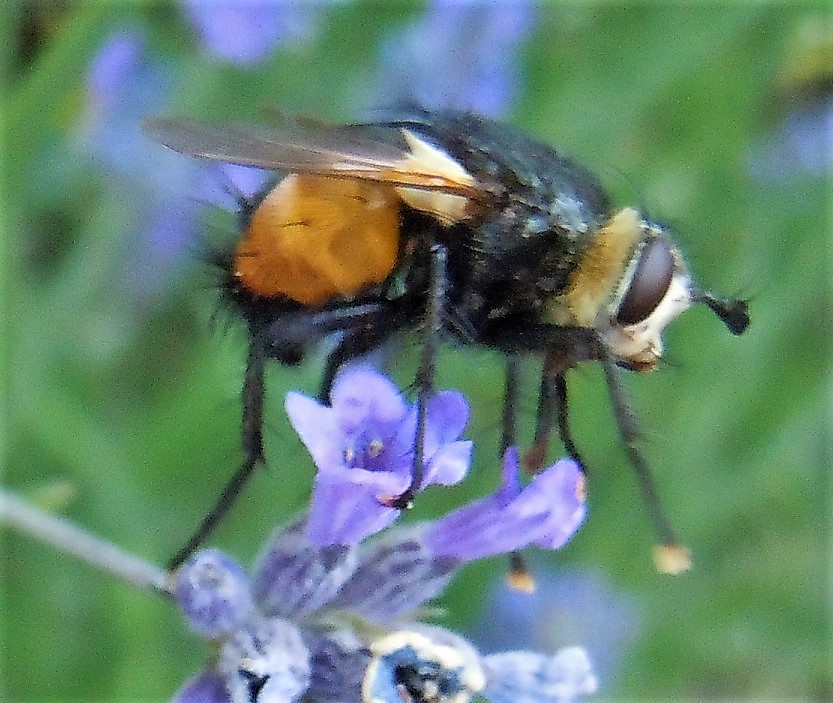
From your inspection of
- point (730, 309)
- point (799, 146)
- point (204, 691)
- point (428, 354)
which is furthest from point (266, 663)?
point (799, 146)

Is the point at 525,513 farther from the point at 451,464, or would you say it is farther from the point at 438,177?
the point at 438,177

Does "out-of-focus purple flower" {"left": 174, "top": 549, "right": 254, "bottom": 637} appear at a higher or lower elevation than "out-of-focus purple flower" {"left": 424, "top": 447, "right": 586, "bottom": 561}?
lower

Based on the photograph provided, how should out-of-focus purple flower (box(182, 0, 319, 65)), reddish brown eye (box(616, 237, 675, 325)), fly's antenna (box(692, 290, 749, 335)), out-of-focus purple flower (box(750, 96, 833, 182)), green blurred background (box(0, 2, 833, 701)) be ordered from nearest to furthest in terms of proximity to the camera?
1. reddish brown eye (box(616, 237, 675, 325))
2. fly's antenna (box(692, 290, 749, 335))
3. green blurred background (box(0, 2, 833, 701))
4. out-of-focus purple flower (box(182, 0, 319, 65))
5. out-of-focus purple flower (box(750, 96, 833, 182))

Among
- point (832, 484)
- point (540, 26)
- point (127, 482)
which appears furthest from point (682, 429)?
point (127, 482)

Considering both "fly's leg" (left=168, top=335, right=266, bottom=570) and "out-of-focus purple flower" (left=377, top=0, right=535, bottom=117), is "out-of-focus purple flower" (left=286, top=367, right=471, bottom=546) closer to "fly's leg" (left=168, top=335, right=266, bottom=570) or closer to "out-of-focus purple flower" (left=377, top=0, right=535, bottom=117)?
"fly's leg" (left=168, top=335, right=266, bottom=570)

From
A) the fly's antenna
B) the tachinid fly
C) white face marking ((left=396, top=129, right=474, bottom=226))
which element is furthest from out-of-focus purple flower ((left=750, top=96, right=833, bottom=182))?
white face marking ((left=396, top=129, right=474, bottom=226))

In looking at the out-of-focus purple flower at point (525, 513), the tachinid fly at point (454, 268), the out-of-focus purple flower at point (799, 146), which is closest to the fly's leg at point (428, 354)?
the tachinid fly at point (454, 268)

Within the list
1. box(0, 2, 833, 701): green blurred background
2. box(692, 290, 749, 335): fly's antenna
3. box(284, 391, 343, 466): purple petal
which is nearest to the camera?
box(284, 391, 343, 466): purple petal

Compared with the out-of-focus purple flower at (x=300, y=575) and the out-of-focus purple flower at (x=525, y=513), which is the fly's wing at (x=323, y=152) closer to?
the out-of-focus purple flower at (x=525, y=513)
